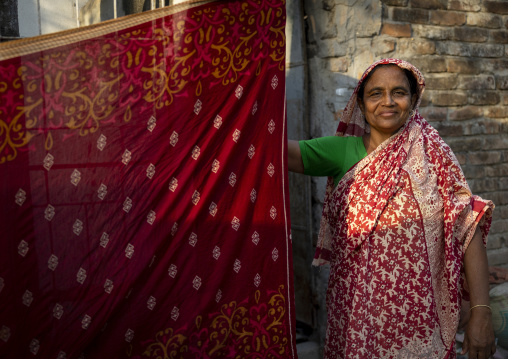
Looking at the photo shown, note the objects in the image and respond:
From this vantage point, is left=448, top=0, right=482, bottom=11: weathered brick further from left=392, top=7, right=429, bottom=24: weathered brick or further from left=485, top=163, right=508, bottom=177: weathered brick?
left=485, top=163, right=508, bottom=177: weathered brick

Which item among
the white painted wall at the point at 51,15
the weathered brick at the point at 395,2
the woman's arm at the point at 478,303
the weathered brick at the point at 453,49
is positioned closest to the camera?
the woman's arm at the point at 478,303

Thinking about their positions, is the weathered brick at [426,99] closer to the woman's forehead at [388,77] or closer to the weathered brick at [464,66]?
the weathered brick at [464,66]

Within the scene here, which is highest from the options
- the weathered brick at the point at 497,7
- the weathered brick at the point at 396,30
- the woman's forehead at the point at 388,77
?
the weathered brick at the point at 497,7

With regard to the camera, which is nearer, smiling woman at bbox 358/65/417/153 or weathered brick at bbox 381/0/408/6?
smiling woman at bbox 358/65/417/153

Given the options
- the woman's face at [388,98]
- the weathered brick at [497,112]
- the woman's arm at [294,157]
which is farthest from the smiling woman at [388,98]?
the weathered brick at [497,112]

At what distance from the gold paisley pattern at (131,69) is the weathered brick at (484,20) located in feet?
5.96

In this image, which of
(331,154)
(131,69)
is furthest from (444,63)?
(131,69)

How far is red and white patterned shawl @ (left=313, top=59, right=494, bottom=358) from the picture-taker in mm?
2045

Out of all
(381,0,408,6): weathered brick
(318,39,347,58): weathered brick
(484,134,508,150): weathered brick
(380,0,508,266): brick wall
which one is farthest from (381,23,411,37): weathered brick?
(484,134,508,150): weathered brick

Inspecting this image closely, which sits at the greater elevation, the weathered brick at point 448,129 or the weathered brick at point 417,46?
the weathered brick at point 417,46

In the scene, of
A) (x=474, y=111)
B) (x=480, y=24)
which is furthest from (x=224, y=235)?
(x=480, y=24)

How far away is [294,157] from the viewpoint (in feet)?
7.36

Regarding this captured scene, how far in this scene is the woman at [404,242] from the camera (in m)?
2.04

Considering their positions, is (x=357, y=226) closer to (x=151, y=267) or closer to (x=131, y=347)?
(x=151, y=267)
